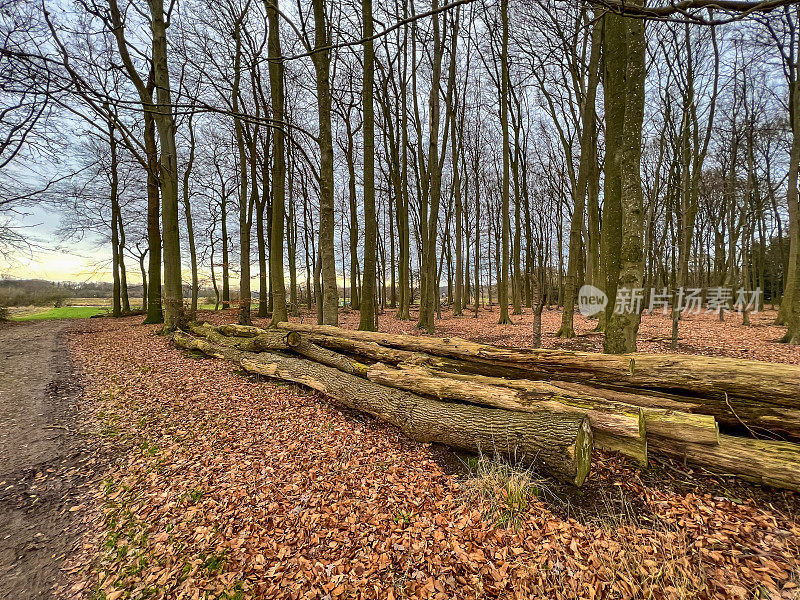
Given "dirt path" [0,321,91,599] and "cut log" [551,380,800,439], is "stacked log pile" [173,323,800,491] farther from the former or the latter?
"dirt path" [0,321,91,599]

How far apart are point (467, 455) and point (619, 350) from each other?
11.5ft

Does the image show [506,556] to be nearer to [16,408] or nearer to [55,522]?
[55,522]

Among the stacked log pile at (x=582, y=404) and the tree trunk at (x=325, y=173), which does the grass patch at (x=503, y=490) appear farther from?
the tree trunk at (x=325, y=173)

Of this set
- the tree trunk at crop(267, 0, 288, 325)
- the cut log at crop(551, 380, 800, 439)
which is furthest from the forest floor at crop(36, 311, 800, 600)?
the tree trunk at crop(267, 0, 288, 325)

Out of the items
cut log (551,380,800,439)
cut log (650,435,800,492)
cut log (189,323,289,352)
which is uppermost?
cut log (189,323,289,352)

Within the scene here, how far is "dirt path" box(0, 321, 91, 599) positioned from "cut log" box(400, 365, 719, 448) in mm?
4433

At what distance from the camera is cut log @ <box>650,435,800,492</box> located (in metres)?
2.71

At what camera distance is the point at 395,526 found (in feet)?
8.71

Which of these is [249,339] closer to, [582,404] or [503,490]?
[503,490]

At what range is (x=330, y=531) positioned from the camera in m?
2.58

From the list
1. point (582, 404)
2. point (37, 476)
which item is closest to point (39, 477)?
point (37, 476)

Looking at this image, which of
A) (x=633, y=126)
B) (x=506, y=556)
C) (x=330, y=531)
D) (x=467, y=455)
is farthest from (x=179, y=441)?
(x=633, y=126)

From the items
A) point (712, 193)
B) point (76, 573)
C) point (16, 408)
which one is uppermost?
point (712, 193)

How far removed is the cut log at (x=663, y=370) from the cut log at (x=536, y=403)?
667 mm
